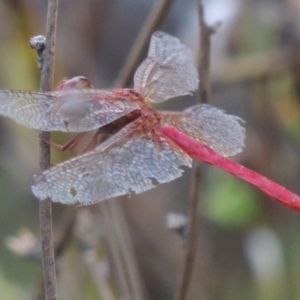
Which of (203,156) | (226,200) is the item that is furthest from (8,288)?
(203,156)

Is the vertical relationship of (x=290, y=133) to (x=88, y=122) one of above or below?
below

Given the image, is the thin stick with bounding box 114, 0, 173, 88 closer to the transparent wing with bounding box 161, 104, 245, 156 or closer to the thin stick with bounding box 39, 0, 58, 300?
the transparent wing with bounding box 161, 104, 245, 156

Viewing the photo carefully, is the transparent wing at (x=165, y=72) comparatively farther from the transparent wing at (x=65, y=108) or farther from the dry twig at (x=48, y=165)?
the dry twig at (x=48, y=165)

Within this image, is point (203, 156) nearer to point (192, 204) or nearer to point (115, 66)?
point (192, 204)

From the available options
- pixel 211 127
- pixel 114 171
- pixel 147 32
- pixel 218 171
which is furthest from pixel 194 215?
pixel 218 171

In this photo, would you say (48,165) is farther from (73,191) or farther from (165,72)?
(165,72)

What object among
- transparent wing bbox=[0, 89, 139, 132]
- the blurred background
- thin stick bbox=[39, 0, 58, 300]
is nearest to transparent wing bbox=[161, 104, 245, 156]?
transparent wing bbox=[0, 89, 139, 132]
